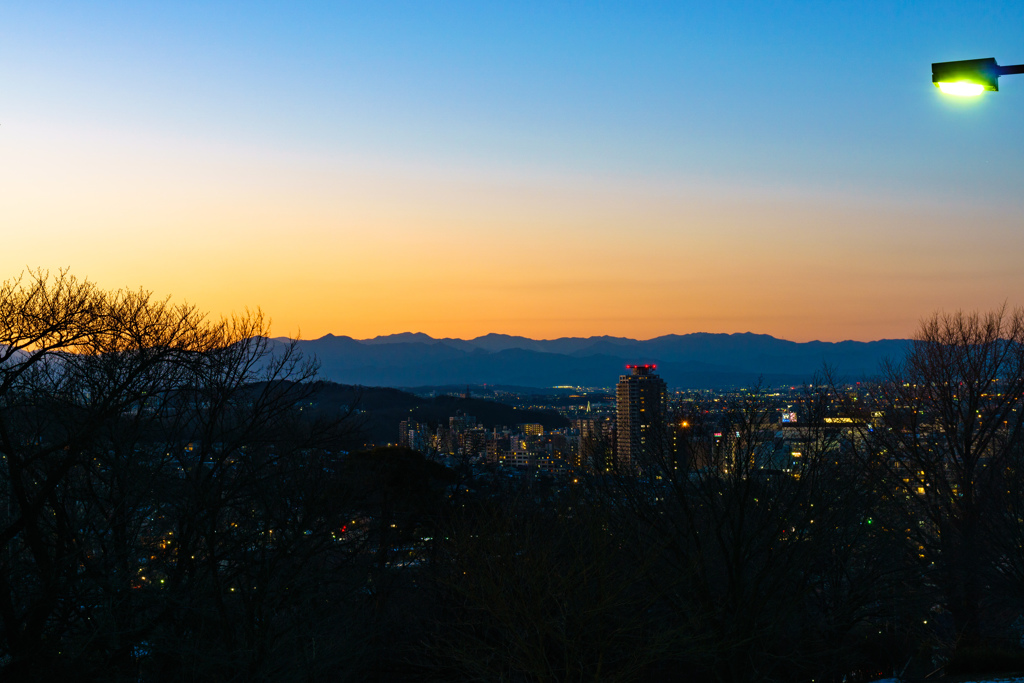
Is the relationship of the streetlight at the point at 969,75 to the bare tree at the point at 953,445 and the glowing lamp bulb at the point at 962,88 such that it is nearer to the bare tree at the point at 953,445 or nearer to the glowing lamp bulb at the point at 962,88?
the glowing lamp bulb at the point at 962,88

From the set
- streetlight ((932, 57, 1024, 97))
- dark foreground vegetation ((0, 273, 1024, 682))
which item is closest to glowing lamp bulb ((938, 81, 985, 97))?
streetlight ((932, 57, 1024, 97))

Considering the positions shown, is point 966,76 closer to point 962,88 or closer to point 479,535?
point 962,88

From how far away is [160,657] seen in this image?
13.0m

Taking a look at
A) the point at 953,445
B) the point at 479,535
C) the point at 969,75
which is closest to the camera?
the point at 969,75

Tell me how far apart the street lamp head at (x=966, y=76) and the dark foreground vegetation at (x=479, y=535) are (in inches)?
389

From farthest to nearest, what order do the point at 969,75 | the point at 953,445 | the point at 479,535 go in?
the point at 953,445 < the point at 479,535 < the point at 969,75

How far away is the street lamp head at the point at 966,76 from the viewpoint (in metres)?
3.42

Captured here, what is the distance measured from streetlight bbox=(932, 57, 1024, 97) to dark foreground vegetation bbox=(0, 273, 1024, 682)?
9884 mm

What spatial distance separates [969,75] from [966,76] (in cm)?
1

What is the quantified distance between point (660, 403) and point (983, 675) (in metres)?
9.21

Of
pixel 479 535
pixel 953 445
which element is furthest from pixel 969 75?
pixel 953 445

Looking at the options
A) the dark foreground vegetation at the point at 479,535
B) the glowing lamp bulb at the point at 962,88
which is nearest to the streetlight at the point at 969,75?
the glowing lamp bulb at the point at 962,88

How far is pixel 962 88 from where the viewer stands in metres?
3.50

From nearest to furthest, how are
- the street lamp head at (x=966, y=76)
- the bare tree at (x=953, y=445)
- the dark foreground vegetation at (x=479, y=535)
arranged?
the street lamp head at (x=966, y=76)
the dark foreground vegetation at (x=479, y=535)
the bare tree at (x=953, y=445)
